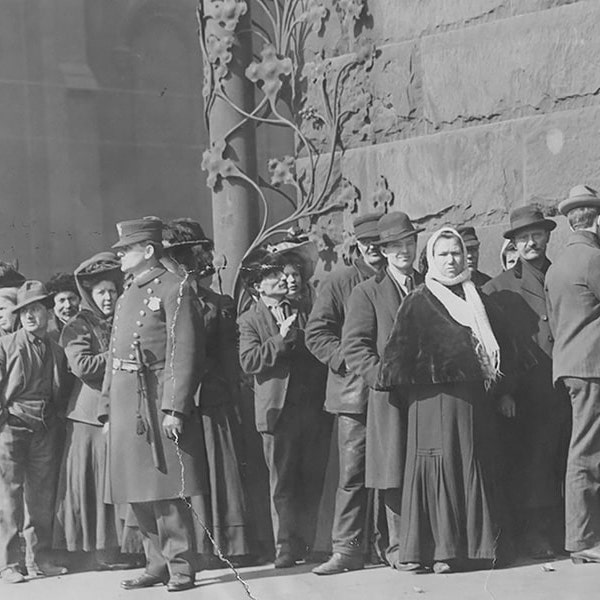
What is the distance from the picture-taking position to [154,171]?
20.7 metres

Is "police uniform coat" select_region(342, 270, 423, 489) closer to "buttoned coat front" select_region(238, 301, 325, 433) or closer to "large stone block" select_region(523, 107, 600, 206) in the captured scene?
"buttoned coat front" select_region(238, 301, 325, 433)

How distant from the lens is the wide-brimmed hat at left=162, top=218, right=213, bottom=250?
9219 mm

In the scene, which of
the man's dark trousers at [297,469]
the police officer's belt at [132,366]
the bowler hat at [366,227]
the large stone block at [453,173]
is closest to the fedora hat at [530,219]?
the large stone block at [453,173]

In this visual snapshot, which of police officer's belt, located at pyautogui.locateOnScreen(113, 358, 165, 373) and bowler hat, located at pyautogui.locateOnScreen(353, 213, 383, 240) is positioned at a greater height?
bowler hat, located at pyautogui.locateOnScreen(353, 213, 383, 240)

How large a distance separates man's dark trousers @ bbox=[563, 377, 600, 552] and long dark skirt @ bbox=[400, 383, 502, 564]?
0.35m

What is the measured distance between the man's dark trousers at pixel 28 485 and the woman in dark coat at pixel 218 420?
1.12 meters

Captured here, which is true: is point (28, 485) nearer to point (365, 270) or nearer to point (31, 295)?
point (31, 295)

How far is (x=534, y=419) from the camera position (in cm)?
872

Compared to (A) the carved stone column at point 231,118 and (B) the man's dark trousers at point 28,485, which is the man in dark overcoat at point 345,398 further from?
(B) the man's dark trousers at point 28,485

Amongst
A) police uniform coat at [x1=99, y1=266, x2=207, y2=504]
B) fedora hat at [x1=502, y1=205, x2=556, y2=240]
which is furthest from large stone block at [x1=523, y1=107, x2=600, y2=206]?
police uniform coat at [x1=99, y1=266, x2=207, y2=504]

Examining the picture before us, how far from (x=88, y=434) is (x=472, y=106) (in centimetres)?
272

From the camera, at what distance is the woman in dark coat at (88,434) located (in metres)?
9.57

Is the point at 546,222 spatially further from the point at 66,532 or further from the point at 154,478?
the point at 66,532

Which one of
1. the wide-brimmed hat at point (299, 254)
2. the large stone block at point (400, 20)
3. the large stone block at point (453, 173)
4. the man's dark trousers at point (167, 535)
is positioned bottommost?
the man's dark trousers at point (167, 535)
